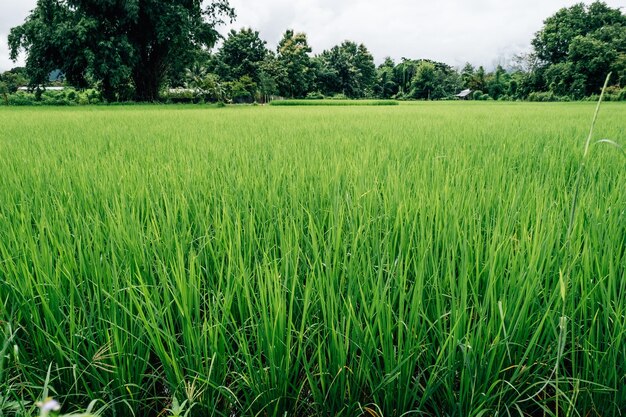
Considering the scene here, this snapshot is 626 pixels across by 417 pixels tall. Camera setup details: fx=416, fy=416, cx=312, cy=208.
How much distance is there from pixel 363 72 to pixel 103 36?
127 feet

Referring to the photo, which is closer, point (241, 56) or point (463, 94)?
point (241, 56)

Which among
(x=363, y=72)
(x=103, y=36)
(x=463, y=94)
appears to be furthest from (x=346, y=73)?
(x=103, y=36)

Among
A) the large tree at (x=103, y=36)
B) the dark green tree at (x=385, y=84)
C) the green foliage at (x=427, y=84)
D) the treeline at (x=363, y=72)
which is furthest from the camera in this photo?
the dark green tree at (x=385, y=84)

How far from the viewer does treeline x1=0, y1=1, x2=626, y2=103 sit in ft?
69.5

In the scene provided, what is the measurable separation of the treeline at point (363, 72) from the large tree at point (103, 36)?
0.16m

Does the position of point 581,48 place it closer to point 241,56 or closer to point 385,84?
point 241,56

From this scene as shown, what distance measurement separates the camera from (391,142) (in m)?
2.98

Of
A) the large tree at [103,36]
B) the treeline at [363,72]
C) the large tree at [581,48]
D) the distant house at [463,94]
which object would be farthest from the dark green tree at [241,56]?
the distant house at [463,94]

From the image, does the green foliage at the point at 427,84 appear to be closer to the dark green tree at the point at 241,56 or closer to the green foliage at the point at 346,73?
the green foliage at the point at 346,73

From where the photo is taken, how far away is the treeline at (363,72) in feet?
69.5

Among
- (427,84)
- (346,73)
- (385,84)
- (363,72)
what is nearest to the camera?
(346,73)

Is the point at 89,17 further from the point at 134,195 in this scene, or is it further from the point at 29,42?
the point at 134,195

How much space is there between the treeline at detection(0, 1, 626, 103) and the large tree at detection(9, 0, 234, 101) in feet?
0.53

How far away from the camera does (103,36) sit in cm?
1502
